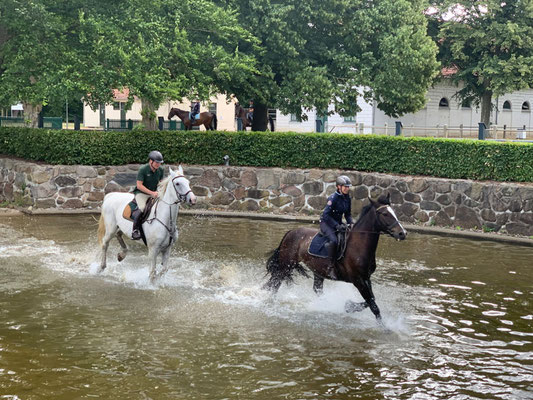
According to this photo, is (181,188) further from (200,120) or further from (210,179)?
(200,120)

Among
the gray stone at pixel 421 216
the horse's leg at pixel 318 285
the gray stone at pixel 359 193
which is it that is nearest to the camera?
the horse's leg at pixel 318 285

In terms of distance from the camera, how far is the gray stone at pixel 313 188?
76.7 ft

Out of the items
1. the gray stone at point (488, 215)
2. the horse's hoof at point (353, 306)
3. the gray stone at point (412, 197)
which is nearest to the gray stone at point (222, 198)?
the gray stone at point (412, 197)

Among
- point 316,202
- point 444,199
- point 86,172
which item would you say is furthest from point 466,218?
point 86,172

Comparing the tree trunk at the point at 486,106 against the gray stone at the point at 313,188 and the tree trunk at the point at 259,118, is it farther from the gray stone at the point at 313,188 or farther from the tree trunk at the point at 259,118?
the gray stone at the point at 313,188

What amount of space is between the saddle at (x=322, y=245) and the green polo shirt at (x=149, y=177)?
376 cm

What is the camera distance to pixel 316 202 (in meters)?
23.4

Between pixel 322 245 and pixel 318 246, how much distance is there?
0.08m

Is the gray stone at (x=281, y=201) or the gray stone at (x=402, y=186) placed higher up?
the gray stone at (x=402, y=186)

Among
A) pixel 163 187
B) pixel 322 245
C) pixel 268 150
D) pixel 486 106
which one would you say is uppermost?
pixel 486 106

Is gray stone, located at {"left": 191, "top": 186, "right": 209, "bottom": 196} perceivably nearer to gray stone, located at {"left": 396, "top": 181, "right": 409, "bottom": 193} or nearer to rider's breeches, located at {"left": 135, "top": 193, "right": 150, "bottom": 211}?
gray stone, located at {"left": 396, "top": 181, "right": 409, "bottom": 193}

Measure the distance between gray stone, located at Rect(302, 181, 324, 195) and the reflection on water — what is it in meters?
6.80

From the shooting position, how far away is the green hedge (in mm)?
21844

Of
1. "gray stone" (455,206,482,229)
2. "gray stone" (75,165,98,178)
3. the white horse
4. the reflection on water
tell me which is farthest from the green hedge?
the white horse
